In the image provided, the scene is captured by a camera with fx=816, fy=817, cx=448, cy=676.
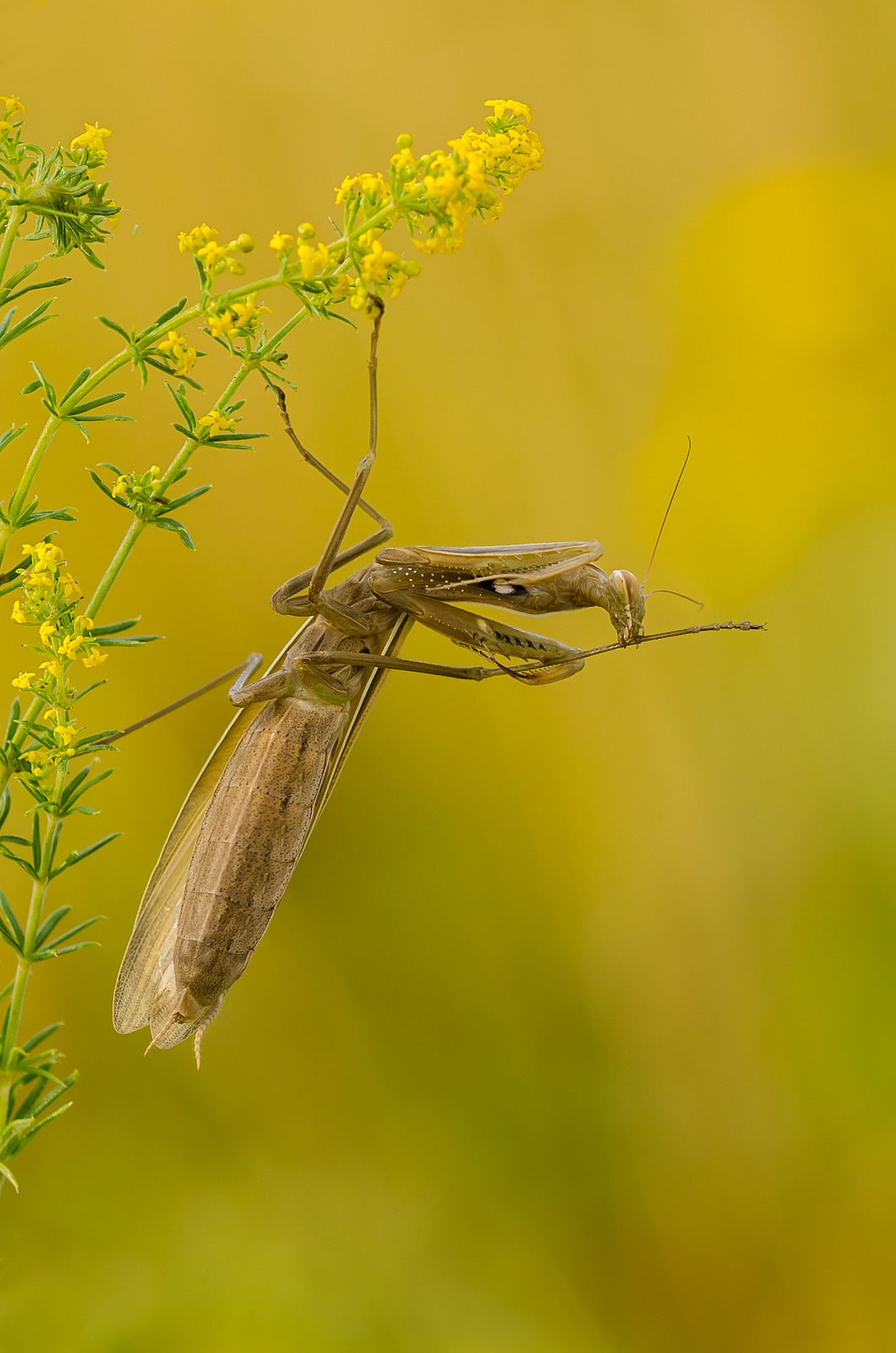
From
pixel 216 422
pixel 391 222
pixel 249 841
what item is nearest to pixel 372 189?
pixel 391 222

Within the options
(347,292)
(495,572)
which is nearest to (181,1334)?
(495,572)

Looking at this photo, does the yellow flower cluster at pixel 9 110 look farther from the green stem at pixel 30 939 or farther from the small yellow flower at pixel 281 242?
the green stem at pixel 30 939

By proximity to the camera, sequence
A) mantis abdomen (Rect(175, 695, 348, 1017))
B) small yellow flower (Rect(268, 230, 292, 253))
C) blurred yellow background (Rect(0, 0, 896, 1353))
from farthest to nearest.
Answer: blurred yellow background (Rect(0, 0, 896, 1353)), mantis abdomen (Rect(175, 695, 348, 1017)), small yellow flower (Rect(268, 230, 292, 253))

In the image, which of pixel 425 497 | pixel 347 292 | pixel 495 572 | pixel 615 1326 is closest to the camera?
pixel 347 292

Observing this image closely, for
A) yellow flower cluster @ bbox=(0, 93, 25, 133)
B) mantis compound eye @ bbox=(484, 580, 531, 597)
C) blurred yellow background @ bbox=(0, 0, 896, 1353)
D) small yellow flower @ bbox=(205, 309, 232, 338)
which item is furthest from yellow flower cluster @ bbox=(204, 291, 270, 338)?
blurred yellow background @ bbox=(0, 0, 896, 1353)

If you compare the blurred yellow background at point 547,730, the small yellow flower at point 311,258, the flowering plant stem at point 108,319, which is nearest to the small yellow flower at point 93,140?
the flowering plant stem at point 108,319

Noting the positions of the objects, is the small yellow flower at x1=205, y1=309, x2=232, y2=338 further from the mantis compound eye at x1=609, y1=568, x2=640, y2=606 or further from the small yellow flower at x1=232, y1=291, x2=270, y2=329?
the mantis compound eye at x1=609, y1=568, x2=640, y2=606

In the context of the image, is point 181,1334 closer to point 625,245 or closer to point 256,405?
point 256,405
